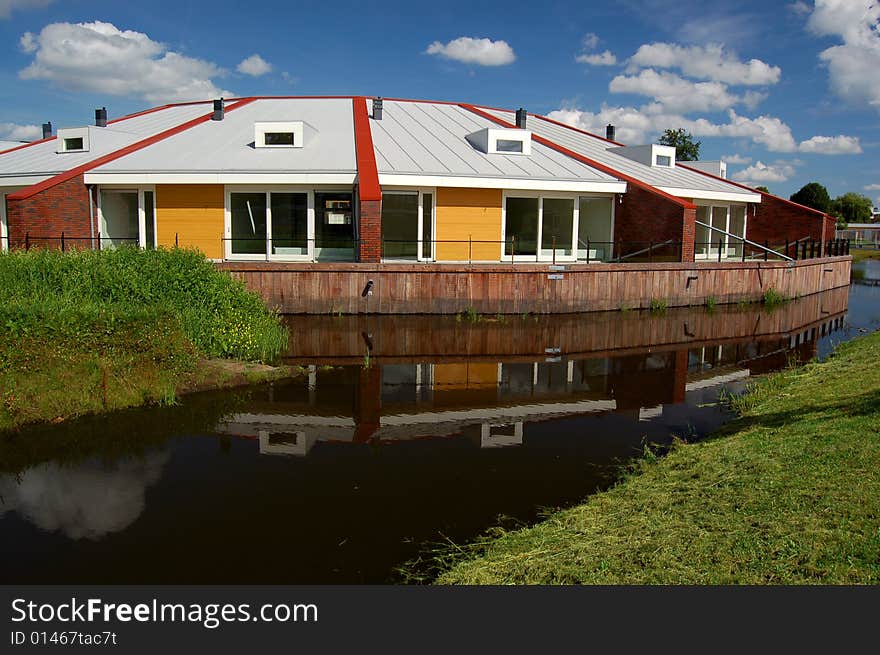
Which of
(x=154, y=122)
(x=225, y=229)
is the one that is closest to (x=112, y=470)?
(x=225, y=229)

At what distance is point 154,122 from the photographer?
28.0 m

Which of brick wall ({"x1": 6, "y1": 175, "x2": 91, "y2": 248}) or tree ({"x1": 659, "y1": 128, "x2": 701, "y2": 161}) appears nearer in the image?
brick wall ({"x1": 6, "y1": 175, "x2": 91, "y2": 248})

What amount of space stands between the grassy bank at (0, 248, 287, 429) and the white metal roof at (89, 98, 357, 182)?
881cm

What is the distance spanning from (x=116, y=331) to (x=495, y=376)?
6095mm

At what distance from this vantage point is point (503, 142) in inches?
941

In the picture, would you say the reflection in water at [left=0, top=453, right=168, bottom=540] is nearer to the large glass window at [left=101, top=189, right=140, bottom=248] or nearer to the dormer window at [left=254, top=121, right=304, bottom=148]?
the large glass window at [left=101, top=189, right=140, bottom=248]

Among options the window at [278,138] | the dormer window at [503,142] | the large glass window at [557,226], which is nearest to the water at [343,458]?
the large glass window at [557,226]

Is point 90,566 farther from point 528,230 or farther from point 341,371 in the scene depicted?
point 528,230

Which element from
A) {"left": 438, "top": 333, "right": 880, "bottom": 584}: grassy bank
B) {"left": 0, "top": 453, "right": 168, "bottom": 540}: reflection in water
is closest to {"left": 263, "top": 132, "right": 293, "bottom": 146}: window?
{"left": 0, "top": 453, "right": 168, "bottom": 540}: reflection in water

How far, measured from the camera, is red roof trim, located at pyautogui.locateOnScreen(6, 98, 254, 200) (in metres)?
19.4

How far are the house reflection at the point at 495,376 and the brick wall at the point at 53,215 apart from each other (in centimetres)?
947
